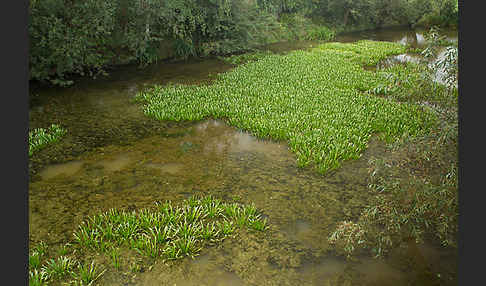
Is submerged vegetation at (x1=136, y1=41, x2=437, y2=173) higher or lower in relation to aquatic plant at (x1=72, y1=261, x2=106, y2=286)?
higher

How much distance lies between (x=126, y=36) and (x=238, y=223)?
15.1m

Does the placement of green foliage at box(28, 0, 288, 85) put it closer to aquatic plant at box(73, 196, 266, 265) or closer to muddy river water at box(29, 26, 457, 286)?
muddy river water at box(29, 26, 457, 286)

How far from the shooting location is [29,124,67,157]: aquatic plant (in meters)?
8.35

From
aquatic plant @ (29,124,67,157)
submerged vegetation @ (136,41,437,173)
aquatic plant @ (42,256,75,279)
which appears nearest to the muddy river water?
aquatic plant @ (29,124,67,157)

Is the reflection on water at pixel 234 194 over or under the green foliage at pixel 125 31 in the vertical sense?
under

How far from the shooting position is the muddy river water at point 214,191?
457 centimetres

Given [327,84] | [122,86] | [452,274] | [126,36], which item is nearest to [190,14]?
[126,36]

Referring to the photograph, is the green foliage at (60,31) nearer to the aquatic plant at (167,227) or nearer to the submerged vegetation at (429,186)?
the aquatic plant at (167,227)

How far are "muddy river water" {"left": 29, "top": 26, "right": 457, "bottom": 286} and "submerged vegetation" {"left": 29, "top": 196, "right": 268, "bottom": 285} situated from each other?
210mm

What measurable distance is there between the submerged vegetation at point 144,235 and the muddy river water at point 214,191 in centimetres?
21

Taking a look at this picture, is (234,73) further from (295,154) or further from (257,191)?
(257,191)

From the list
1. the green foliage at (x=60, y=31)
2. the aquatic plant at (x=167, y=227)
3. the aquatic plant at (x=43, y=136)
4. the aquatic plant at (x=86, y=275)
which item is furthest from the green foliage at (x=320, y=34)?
the aquatic plant at (x=86, y=275)

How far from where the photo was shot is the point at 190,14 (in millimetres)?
18328

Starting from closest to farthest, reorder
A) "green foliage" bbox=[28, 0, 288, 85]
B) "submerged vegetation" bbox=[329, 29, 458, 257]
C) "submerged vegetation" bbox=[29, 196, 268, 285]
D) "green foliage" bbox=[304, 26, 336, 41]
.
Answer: "submerged vegetation" bbox=[329, 29, 458, 257] < "submerged vegetation" bbox=[29, 196, 268, 285] < "green foliage" bbox=[28, 0, 288, 85] < "green foliage" bbox=[304, 26, 336, 41]
